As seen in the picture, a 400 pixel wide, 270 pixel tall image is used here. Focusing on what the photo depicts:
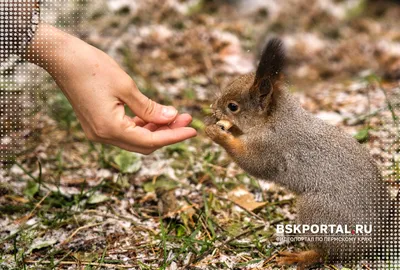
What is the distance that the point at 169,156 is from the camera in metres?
3.34

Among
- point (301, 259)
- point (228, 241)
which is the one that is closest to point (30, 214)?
point (228, 241)

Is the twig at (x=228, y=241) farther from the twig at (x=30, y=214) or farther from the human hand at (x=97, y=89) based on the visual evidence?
the twig at (x=30, y=214)

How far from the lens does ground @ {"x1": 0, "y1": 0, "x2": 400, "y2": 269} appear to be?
2.44 meters

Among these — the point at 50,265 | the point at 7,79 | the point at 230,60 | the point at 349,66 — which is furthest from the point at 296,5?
the point at 50,265

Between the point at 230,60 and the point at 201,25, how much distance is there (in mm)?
789

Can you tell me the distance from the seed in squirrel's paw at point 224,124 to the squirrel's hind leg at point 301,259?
0.71 metres

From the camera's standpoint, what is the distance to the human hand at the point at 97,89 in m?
2.06

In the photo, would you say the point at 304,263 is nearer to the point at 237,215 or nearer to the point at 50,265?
the point at 237,215

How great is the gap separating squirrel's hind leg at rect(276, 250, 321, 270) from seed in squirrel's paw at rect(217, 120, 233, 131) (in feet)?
2.33

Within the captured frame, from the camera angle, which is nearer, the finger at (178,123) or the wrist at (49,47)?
the wrist at (49,47)

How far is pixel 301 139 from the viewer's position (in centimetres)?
239
